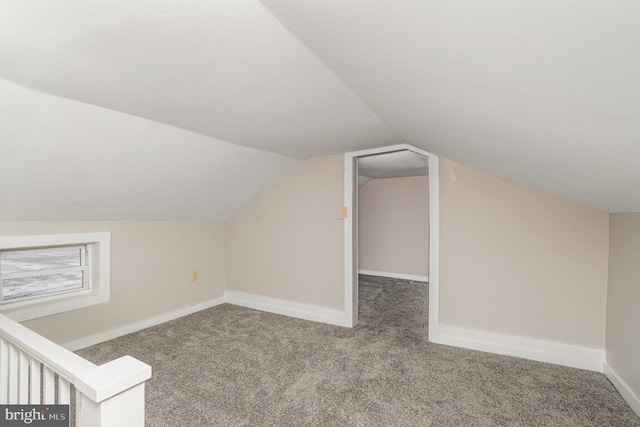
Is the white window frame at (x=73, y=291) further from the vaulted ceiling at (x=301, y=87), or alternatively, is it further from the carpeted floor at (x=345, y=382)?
the carpeted floor at (x=345, y=382)

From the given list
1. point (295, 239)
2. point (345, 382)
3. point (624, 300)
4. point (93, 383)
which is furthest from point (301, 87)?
point (624, 300)

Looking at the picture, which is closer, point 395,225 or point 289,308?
point 289,308

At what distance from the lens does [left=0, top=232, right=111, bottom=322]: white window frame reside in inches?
88.3

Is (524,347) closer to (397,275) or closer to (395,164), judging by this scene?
(395,164)

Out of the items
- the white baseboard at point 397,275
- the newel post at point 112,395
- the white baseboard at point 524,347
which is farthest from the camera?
the white baseboard at point 397,275

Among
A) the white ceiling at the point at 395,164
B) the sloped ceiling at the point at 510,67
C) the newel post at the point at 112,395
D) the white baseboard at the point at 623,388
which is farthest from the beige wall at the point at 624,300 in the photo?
the newel post at the point at 112,395

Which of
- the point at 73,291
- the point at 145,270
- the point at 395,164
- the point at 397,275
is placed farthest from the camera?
the point at 397,275

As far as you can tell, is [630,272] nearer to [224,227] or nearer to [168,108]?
[168,108]

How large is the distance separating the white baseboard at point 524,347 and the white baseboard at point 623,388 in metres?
0.08

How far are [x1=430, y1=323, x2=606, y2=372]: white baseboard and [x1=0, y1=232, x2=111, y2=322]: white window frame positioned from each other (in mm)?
2904

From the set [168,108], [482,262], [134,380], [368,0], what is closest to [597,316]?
[482,262]

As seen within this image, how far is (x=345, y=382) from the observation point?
2006mm

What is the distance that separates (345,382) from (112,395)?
1.56 meters

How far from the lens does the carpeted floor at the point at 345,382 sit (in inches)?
65.6
